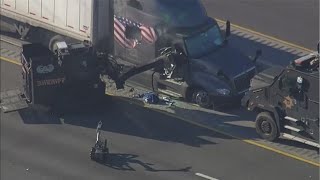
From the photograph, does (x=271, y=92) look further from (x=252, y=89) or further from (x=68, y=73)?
(x=68, y=73)

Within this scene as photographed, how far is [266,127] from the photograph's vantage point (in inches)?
938

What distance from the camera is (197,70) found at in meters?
25.6

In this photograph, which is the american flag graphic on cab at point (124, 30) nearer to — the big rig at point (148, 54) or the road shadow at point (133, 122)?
the big rig at point (148, 54)

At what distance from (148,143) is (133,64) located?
3.82m

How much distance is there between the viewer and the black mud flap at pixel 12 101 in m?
25.5

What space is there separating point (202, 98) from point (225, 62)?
1353 millimetres

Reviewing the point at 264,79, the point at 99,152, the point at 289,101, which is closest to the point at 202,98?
the point at 264,79

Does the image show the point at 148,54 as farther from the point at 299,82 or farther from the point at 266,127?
the point at 299,82

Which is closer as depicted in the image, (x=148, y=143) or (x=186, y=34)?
(x=148, y=143)

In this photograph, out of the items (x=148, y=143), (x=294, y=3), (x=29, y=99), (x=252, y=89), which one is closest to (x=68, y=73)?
(x=29, y=99)

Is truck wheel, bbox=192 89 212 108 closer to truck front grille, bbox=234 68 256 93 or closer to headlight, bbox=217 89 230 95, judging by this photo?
headlight, bbox=217 89 230 95

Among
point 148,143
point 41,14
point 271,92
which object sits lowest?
point 148,143

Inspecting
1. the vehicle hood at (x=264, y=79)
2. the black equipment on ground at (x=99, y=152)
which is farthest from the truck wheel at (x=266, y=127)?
the black equipment on ground at (x=99, y=152)

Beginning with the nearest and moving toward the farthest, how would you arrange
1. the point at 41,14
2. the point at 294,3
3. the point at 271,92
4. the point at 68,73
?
the point at 271,92 → the point at 68,73 → the point at 41,14 → the point at 294,3
